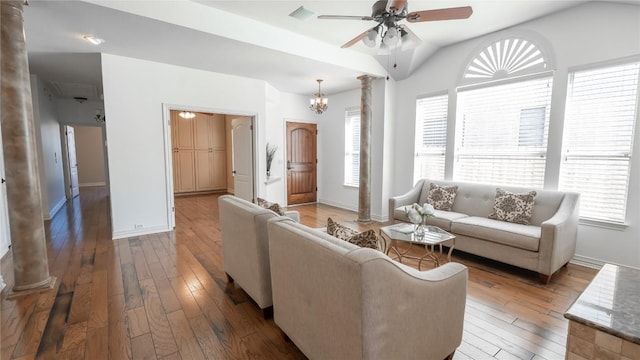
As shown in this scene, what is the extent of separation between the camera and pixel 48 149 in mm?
5512

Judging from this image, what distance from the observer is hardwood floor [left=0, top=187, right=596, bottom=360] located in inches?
74.4

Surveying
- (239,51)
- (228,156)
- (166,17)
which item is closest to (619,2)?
A: (239,51)

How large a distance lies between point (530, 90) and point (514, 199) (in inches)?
58.1

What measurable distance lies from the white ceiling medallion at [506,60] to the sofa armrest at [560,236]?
1.70m

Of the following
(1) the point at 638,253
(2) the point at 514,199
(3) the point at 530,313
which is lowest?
(3) the point at 530,313

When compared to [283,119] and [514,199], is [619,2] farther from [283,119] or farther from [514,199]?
[283,119]

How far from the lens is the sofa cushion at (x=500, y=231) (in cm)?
291

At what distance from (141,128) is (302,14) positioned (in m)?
2.89

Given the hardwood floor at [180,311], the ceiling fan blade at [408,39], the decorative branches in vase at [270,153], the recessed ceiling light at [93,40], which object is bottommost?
the hardwood floor at [180,311]

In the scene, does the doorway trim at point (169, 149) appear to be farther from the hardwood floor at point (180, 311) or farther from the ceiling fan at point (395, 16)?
the ceiling fan at point (395, 16)

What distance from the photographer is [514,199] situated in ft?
11.4

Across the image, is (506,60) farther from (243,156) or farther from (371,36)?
(243,156)

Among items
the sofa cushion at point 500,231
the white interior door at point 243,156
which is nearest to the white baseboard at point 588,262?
the sofa cushion at point 500,231

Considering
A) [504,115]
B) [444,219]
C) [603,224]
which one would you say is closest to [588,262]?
[603,224]
